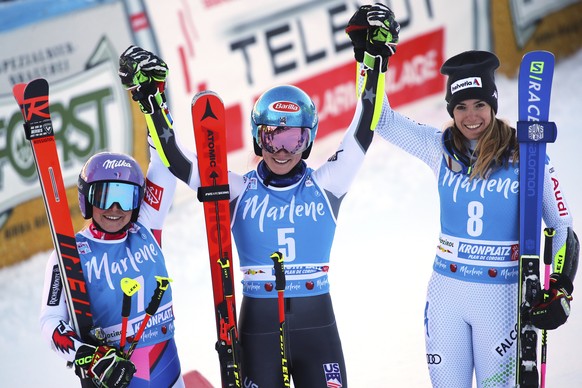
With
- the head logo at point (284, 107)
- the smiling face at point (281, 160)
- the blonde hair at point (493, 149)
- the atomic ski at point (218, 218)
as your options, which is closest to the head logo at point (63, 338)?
the atomic ski at point (218, 218)

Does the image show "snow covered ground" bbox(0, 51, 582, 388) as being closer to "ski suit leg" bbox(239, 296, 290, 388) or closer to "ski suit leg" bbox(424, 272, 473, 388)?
"ski suit leg" bbox(239, 296, 290, 388)

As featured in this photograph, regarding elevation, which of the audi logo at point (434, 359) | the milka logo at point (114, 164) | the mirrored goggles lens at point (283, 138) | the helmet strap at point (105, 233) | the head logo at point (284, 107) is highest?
the head logo at point (284, 107)

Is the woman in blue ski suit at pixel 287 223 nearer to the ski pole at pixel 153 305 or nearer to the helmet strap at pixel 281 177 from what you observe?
the helmet strap at pixel 281 177

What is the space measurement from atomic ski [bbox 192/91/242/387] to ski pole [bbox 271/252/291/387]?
0.21 meters

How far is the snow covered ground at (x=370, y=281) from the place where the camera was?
18.8 ft

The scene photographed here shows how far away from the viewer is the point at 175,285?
7082 millimetres

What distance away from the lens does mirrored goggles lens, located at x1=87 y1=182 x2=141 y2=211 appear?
154 inches

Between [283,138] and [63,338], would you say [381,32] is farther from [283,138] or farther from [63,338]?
[63,338]

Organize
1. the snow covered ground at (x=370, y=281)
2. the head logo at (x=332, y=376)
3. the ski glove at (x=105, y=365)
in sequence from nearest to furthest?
the ski glove at (x=105, y=365), the head logo at (x=332, y=376), the snow covered ground at (x=370, y=281)

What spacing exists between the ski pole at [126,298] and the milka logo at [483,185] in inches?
60.2

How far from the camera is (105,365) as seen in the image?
147 inches

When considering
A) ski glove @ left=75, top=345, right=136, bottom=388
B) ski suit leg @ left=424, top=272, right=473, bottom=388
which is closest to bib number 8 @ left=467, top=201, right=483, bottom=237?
ski suit leg @ left=424, top=272, right=473, bottom=388

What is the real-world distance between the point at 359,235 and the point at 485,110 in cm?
372

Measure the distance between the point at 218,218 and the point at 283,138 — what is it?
477 mm
